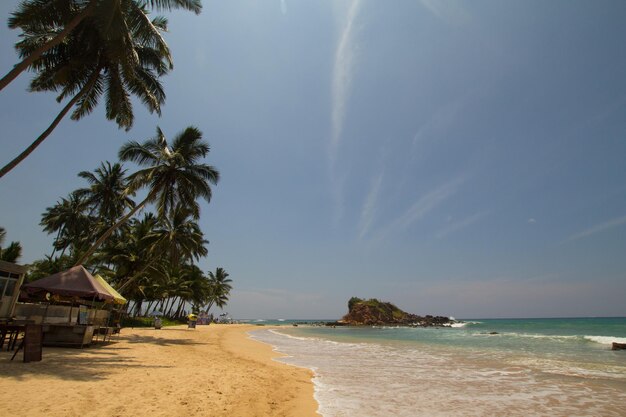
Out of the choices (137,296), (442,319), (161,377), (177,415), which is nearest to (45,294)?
(161,377)

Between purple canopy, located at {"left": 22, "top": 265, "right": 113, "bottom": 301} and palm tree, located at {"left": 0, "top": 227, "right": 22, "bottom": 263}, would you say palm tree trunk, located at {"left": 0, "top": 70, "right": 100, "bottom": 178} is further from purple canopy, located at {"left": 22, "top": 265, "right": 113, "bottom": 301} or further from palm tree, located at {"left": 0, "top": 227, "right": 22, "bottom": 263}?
palm tree, located at {"left": 0, "top": 227, "right": 22, "bottom": 263}

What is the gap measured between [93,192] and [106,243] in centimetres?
617

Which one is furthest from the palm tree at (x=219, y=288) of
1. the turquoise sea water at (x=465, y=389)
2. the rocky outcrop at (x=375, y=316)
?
the turquoise sea water at (x=465, y=389)

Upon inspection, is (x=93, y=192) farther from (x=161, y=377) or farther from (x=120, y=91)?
(x=161, y=377)

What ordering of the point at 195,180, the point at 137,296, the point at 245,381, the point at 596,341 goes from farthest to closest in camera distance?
the point at 137,296
the point at 596,341
the point at 195,180
the point at 245,381

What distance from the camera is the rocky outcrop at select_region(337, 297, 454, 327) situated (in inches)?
3292

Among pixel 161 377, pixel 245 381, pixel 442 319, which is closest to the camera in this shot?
pixel 161 377

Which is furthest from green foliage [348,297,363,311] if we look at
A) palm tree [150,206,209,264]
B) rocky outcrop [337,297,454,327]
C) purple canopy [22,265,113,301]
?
purple canopy [22,265,113,301]

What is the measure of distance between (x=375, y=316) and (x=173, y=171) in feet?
240

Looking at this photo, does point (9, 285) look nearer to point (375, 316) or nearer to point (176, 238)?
point (176, 238)

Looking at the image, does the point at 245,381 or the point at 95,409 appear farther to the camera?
the point at 245,381

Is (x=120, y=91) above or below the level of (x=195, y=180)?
above

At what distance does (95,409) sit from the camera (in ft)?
17.3

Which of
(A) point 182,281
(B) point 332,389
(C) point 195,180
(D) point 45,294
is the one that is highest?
(C) point 195,180
